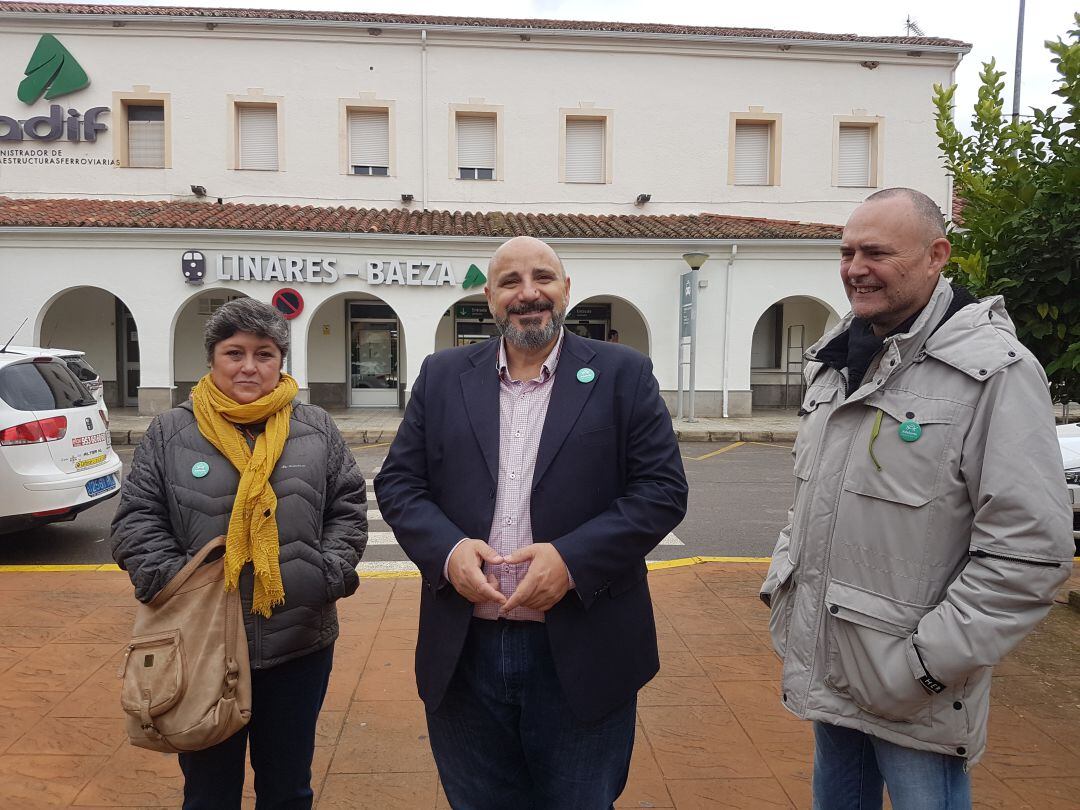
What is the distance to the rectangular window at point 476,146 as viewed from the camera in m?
19.7

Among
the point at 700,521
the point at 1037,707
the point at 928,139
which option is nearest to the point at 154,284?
the point at 700,521

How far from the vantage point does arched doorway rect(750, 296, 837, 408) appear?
2025cm

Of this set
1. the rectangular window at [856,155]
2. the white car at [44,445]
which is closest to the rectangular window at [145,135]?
the white car at [44,445]

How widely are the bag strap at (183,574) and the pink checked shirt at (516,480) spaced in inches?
32.7

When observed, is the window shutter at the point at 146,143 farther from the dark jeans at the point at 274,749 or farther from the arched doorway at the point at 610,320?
the dark jeans at the point at 274,749

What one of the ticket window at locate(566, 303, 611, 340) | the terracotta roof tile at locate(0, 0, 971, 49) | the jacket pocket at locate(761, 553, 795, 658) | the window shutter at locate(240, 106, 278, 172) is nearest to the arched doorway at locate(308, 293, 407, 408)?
the window shutter at locate(240, 106, 278, 172)

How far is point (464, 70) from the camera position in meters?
19.4

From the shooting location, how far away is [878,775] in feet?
7.13

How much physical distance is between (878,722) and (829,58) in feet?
71.1

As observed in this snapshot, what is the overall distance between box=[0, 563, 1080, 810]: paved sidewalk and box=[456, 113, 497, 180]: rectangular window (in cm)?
1647

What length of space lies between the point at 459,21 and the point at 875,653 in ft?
68.2

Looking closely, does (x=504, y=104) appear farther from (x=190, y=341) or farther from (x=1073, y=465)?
(x=1073, y=465)

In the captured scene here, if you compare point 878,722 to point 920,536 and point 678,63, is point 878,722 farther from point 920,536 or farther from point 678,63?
point 678,63

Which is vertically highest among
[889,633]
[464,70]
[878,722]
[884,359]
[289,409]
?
[464,70]
